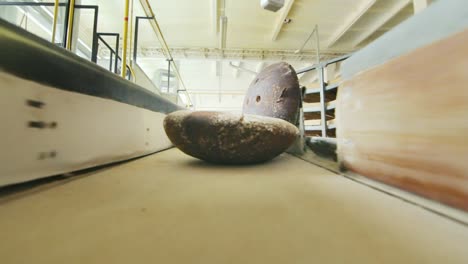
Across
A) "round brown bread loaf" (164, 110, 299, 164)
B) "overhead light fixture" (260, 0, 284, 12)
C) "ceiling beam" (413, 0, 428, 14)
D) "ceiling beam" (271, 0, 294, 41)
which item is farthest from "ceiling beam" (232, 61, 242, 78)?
"round brown bread loaf" (164, 110, 299, 164)

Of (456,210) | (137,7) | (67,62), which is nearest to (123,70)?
(67,62)

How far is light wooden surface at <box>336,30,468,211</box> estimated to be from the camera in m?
0.32

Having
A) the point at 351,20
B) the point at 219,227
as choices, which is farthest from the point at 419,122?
the point at 351,20

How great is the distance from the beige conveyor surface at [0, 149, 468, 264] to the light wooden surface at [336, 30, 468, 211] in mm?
72

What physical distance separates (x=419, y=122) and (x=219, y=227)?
460 mm

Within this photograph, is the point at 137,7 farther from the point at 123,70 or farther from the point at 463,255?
the point at 463,255

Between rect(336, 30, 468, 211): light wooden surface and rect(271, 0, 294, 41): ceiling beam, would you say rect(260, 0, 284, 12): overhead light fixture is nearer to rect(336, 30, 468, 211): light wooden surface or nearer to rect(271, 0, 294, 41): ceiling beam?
rect(271, 0, 294, 41): ceiling beam

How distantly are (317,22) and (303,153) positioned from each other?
2.73 meters

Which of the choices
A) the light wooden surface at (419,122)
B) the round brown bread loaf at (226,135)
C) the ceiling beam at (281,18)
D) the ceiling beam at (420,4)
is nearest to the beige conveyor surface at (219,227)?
the light wooden surface at (419,122)

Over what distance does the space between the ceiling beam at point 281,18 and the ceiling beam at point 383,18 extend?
56.4 inches

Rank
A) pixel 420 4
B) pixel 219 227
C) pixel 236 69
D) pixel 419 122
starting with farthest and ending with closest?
pixel 236 69 → pixel 420 4 → pixel 419 122 → pixel 219 227

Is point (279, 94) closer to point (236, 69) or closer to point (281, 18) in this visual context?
point (281, 18)

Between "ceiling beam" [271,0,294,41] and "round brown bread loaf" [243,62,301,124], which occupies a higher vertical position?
"ceiling beam" [271,0,294,41]

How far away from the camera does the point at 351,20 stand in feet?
9.11
